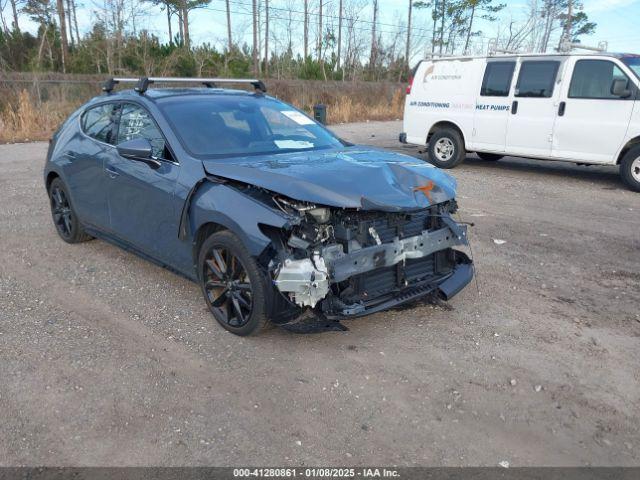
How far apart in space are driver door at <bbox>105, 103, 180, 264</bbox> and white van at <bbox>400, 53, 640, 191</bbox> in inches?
288

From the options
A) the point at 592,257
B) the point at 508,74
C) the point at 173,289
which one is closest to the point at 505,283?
the point at 592,257

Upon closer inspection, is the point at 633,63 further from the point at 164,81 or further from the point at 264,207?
the point at 264,207

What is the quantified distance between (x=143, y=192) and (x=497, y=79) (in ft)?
25.5

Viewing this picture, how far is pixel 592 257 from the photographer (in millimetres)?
5660

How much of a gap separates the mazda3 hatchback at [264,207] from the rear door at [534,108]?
5.81 metres

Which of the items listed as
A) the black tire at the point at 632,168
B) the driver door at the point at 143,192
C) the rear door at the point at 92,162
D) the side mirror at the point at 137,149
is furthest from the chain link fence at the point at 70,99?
the black tire at the point at 632,168

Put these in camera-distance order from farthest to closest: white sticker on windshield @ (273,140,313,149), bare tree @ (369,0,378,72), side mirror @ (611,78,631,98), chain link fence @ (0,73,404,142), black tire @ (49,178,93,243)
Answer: bare tree @ (369,0,378,72) → chain link fence @ (0,73,404,142) → side mirror @ (611,78,631,98) → black tire @ (49,178,93,243) → white sticker on windshield @ (273,140,313,149)

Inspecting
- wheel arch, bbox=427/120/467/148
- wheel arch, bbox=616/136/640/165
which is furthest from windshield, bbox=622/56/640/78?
wheel arch, bbox=427/120/467/148

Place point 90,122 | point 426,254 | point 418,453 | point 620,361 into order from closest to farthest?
point 418,453
point 620,361
point 426,254
point 90,122

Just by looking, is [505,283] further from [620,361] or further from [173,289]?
[173,289]

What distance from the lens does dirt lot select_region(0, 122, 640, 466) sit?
9.14 feet

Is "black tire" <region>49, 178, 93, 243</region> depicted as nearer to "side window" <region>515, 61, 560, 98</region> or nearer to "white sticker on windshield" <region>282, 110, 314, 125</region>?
"white sticker on windshield" <region>282, 110, 314, 125</region>

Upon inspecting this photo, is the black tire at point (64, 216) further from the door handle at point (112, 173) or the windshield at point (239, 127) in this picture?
the windshield at point (239, 127)

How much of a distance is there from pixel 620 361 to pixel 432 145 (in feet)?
26.4
